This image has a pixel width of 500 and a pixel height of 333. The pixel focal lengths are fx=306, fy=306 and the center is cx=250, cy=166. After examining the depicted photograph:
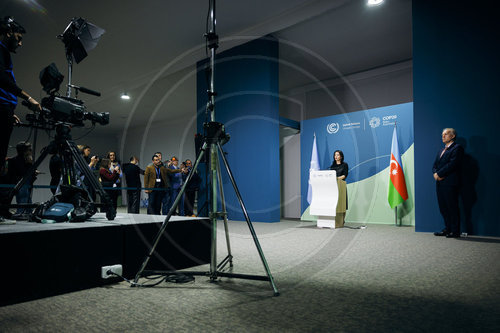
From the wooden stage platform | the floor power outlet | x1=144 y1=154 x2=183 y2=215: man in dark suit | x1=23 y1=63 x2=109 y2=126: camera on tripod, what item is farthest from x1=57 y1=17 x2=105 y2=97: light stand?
x1=144 y1=154 x2=183 y2=215: man in dark suit

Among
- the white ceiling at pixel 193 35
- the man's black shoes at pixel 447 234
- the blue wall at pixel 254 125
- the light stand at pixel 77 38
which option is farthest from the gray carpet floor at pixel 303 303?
the white ceiling at pixel 193 35

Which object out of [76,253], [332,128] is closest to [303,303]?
[76,253]

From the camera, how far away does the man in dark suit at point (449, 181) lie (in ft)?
13.0

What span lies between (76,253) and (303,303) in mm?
1254

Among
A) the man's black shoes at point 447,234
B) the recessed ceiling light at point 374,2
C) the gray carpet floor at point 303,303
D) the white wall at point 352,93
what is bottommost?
the man's black shoes at point 447,234

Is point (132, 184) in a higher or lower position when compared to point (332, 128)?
lower

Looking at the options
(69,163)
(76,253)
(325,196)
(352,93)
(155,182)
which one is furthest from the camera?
(352,93)

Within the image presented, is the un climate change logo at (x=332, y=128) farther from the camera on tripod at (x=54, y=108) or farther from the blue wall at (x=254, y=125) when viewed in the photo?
the camera on tripod at (x=54, y=108)

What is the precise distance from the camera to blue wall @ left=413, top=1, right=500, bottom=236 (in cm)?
405

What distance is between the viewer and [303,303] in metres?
1.54

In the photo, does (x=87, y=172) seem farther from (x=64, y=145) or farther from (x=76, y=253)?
(x=76, y=253)

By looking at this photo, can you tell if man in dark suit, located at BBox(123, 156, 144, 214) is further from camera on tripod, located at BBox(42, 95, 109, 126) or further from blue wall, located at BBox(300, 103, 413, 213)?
camera on tripod, located at BBox(42, 95, 109, 126)

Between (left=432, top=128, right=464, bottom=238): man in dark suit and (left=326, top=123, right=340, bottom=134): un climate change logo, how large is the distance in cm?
272

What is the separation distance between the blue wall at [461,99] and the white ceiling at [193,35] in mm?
1066
